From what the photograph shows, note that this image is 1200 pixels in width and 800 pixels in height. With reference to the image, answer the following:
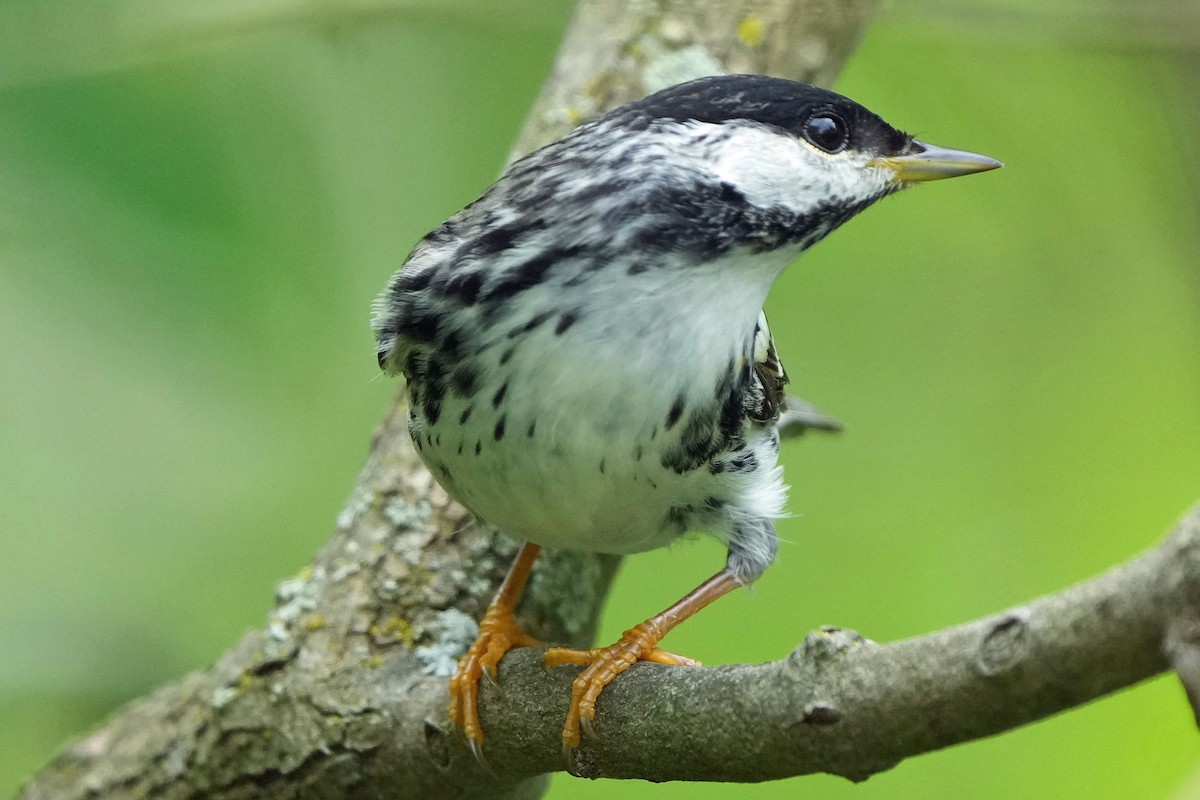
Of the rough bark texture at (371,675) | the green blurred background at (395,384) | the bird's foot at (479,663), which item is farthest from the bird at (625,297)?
the green blurred background at (395,384)

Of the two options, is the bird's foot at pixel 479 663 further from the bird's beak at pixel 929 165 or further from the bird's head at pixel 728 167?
the bird's beak at pixel 929 165

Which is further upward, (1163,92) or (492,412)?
(1163,92)

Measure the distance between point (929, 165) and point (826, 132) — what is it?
0.27 metres

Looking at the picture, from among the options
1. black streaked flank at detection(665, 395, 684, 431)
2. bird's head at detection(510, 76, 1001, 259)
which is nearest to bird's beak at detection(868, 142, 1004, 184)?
bird's head at detection(510, 76, 1001, 259)

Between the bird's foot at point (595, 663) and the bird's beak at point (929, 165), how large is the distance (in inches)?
45.5

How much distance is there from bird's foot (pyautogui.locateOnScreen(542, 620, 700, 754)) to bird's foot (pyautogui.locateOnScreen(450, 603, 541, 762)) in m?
0.21

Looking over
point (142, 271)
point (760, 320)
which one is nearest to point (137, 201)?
point (142, 271)

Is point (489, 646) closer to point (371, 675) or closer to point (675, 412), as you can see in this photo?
point (371, 675)

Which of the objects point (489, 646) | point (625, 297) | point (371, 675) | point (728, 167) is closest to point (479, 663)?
point (489, 646)

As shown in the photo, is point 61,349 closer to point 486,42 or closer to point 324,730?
point 324,730

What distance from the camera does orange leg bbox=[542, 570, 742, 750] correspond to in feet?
7.99

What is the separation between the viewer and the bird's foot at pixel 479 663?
2768 millimetres

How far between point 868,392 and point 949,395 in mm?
326

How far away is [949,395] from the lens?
15.6 ft
